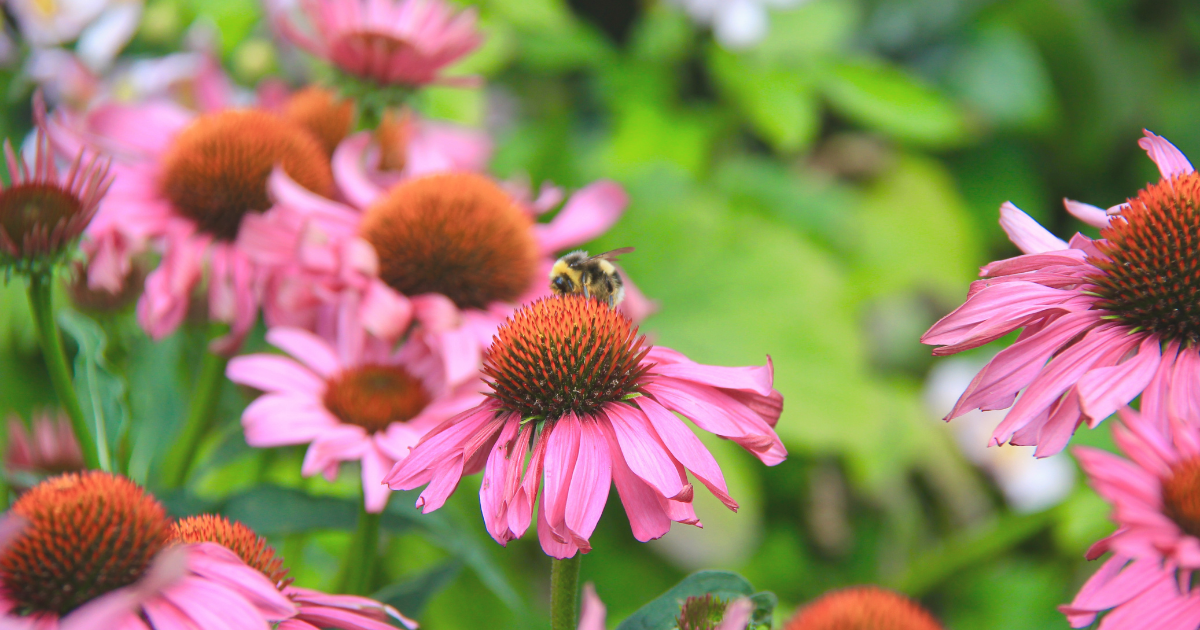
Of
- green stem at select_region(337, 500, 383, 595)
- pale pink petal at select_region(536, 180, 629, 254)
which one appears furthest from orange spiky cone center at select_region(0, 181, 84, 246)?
pale pink petal at select_region(536, 180, 629, 254)

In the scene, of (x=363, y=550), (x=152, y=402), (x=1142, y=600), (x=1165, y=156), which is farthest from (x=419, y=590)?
(x=1165, y=156)

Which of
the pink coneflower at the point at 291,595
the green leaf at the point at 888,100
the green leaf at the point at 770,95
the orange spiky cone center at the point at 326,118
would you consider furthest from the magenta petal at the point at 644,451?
the green leaf at the point at 888,100

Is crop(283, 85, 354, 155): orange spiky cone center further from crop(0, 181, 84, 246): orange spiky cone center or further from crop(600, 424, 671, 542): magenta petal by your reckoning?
crop(600, 424, 671, 542): magenta petal

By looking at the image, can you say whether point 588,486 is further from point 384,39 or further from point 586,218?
point 384,39

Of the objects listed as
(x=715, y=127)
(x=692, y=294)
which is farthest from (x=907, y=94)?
(x=692, y=294)

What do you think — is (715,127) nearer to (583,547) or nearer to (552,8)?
(552,8)

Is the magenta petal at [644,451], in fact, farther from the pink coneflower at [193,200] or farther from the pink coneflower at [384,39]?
the pink coneflower at [384,39]
